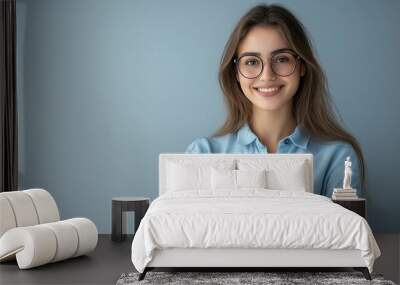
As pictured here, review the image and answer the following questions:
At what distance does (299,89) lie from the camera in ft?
21.3

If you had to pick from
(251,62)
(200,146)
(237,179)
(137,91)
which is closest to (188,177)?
(237,179)

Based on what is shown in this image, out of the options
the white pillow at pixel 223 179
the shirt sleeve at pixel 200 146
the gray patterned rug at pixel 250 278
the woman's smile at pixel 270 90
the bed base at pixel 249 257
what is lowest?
the gray patterned rug at pixel 250 278

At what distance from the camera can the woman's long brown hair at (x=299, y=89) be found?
20.9 feet

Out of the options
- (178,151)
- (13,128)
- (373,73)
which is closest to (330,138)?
(373,73)

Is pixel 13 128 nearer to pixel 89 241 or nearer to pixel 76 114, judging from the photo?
pixel 76 114

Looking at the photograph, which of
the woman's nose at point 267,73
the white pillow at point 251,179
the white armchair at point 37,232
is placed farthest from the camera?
the woman's nose at point 267,73

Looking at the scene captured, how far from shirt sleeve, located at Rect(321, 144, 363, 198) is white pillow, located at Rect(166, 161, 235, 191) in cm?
110

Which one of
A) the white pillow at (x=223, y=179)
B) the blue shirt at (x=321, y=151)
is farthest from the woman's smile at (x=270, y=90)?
the white pillow at (x=223, y=179)

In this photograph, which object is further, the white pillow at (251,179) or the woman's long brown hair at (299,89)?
the woman's long brown hair at (299,89)

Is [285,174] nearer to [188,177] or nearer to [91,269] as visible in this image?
[188,177]

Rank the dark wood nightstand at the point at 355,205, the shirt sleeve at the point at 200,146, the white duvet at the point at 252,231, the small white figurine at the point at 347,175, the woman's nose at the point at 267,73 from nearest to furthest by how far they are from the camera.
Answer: the white duvet at the point at 252,231, the dark wood nightstand at the point at 355,205, the small white figurine at the point at 347,175, the woman's nose at the point at 267,73, the shirt sleeve at the point at 200,146

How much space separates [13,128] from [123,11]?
1.61 m

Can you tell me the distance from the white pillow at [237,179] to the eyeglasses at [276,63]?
105 centimetres

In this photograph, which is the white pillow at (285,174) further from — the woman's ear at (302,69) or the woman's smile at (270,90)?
the woman's ear at (302,69)
